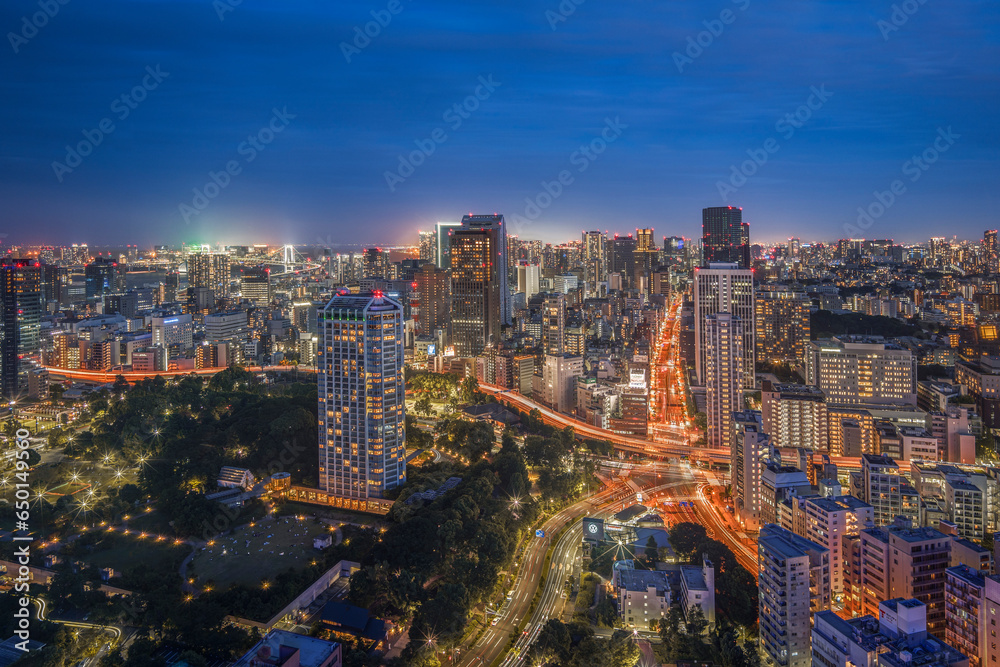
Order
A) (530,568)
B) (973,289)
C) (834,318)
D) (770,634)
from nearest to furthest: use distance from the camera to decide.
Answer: (770,634) < (530,568) < (834,318) < (973,289)

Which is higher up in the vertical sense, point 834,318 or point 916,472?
point 834,318

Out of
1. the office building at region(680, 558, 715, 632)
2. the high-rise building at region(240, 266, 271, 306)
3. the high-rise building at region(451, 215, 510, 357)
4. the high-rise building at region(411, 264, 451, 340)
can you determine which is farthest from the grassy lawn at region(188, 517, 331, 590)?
the high-rise building at region(240, 266, 271, 306)

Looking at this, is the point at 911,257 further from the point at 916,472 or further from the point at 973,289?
the point at 916,472

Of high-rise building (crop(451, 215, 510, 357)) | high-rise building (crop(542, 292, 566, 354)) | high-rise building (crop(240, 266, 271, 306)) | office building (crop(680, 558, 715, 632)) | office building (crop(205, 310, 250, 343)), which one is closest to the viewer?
office building (crop(680, 558, 715, 632))

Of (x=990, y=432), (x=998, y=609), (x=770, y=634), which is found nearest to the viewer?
(x=998, y=609)

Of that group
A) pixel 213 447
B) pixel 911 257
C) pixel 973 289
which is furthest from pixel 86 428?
pixel 911 257

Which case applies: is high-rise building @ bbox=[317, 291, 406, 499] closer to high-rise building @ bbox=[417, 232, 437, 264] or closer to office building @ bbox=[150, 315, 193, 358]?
office building @ bbox=[150, 315, 193, 358]

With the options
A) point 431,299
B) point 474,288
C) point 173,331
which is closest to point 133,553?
point 474,288
